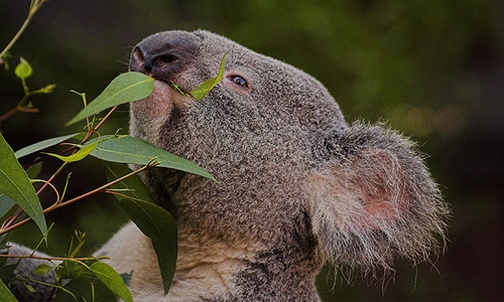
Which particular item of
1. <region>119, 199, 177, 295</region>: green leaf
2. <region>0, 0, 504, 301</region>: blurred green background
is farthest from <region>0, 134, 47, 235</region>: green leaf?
<region>0, 0, 504, 301</region>: blurred green background

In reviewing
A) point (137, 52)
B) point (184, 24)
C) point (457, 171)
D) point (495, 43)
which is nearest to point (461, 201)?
point (457, 171)

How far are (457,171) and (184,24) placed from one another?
2.97 m

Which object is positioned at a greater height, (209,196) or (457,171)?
(457,171)

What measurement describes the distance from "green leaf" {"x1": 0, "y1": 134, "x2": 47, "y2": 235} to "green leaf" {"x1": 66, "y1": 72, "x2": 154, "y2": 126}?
0.19 m

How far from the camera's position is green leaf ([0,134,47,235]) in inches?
59.6

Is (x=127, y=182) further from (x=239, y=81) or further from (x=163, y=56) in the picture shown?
(x=239, y=81)

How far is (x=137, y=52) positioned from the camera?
2.09 metres

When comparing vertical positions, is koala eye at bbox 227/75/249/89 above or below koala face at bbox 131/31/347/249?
above

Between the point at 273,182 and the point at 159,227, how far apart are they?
16.5 inches

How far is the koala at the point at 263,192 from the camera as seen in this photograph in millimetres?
2141

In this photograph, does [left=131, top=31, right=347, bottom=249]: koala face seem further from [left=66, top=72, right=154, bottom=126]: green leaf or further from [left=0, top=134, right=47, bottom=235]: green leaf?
[left=0, top=134, right=47, bottom=235]: green leaf

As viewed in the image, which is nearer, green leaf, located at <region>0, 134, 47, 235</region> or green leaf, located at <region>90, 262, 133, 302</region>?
green leaf, located at <region>0, 134, 47, 235</region>

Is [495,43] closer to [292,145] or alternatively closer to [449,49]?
[449,49]

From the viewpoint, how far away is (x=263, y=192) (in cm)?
220
